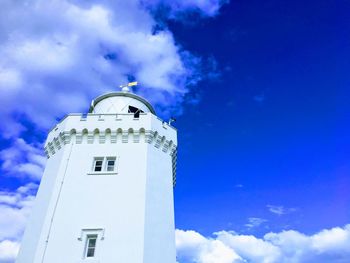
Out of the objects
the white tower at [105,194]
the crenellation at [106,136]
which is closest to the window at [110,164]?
the white tower at [105,194]

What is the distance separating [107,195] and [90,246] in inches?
95.3

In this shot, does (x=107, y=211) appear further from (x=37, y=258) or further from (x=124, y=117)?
(x=124, y=117)

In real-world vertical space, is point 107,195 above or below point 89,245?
above

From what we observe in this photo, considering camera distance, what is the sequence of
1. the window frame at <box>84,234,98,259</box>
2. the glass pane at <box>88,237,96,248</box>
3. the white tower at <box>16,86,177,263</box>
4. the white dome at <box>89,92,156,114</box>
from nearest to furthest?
the window frame at <box>84,234,98,259</box> → the white tower at <box>16,86,177,263</box> → the glass pane at <box>88,237,96,248</box> → the white dome at <box>89,92,156,114</box>

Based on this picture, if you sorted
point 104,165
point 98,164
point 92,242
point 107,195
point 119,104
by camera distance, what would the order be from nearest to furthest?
point 92,242 < point 107,195 < point 104,165 < point 98,164 < point 119,104

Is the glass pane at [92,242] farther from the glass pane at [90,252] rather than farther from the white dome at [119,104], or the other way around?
the white dome at [119,104]

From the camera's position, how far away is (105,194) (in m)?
15.0

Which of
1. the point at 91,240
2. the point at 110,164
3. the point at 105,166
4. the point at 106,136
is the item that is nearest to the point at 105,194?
the point at 105,166

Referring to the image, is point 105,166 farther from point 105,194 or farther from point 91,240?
point 91,240

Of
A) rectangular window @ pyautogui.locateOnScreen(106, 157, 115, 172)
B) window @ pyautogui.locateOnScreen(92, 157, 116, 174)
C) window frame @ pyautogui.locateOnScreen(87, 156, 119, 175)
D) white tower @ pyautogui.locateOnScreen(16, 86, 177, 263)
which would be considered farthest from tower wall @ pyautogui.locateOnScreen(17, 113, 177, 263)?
rectangular window @ pyautogui.locateOnScreen(106, 157, 115, 172)

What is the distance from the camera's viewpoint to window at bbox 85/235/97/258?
13.2m

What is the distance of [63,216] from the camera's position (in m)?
14.3

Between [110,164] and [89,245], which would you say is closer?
[89,245]

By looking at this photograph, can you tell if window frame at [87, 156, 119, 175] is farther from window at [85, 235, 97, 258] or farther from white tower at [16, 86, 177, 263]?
window at [85, 235, 97, 258]
